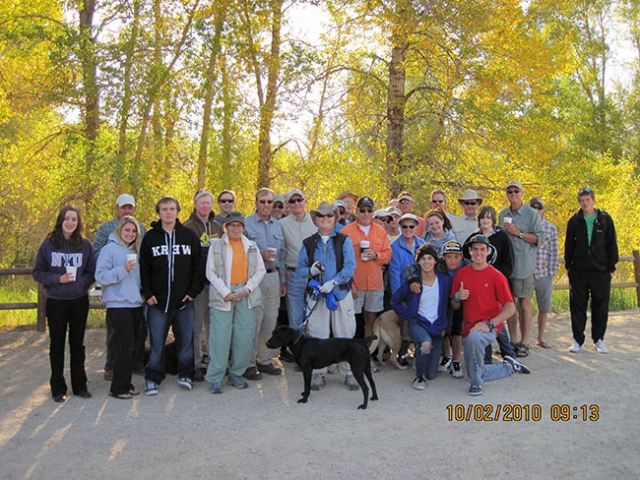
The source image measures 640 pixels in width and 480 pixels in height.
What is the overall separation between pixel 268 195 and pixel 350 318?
1735mm

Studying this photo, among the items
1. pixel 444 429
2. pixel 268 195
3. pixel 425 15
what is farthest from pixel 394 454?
pixel 425 15

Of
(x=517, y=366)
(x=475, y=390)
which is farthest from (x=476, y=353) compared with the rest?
(x=517, y=366)

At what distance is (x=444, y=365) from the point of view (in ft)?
22.4

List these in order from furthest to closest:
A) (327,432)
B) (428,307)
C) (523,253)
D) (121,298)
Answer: (523,253) < (428,307) < (121,298) < (327,432)

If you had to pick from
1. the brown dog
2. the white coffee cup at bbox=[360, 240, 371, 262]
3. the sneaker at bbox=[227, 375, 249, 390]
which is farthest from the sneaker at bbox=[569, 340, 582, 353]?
the sneaker at bbox=[227, 375, 249, 390]

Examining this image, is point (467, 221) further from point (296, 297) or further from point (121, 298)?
point (121, 298)

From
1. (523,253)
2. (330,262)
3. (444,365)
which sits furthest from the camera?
(523,253)

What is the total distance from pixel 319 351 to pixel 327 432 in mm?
1018

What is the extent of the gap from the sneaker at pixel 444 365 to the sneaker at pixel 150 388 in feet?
10.5

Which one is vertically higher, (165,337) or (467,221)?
(467,221)

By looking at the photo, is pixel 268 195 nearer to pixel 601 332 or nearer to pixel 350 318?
pixel 350 318

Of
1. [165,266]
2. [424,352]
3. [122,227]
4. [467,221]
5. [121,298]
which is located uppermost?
[467,221]

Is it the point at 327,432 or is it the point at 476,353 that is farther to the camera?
the point at 476,353
